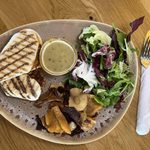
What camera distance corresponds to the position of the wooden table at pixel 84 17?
4.61ft

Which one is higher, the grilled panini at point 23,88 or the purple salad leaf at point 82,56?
the grilled panini at point 23,88

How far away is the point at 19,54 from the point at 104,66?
0.29 m

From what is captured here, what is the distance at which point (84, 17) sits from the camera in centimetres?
148

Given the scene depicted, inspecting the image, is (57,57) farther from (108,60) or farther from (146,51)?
(146,51)

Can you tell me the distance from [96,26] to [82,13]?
81mm

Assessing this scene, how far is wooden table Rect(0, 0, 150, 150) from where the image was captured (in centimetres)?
141

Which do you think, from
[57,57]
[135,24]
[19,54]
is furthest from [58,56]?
[135,24]

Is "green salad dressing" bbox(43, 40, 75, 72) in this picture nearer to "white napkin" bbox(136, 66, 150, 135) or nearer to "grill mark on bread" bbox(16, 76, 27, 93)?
"grill mark on bread" bbox(16, 76, 27, 93)

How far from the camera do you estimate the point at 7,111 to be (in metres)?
1.39

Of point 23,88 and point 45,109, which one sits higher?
point 23,88

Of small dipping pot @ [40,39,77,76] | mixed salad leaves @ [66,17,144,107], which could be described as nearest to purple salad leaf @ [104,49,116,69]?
mixed salad leaves @ [66,17,144,107]

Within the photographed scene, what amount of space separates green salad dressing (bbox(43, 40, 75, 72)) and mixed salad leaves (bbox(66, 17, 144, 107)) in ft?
0.11

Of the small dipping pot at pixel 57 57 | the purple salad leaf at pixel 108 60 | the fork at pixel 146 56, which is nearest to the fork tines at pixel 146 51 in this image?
the fork at pixel 146 56

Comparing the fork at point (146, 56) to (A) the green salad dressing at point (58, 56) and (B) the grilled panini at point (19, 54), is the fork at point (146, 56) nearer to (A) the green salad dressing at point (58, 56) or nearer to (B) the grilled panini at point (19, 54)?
(A) the green salad dressing at point (58, 56)
